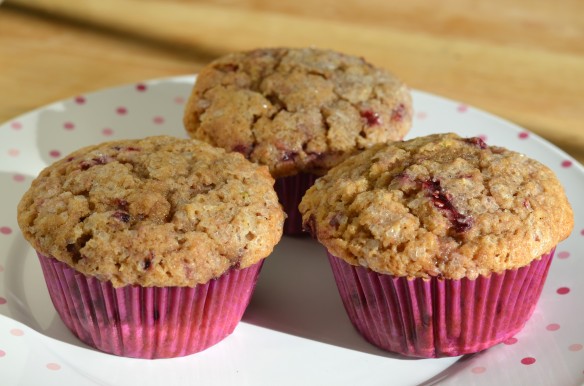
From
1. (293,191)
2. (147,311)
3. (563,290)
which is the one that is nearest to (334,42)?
(293,191)

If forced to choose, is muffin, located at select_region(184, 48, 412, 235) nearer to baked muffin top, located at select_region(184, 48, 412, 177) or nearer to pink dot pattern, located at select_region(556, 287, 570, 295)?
baked muffin top, located at select_region(184, 48, 412, 177)

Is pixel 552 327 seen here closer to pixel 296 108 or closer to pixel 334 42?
pixel 296 108

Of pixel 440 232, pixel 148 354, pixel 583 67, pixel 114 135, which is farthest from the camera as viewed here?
pixel 583 67

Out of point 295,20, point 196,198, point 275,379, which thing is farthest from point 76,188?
point 295,20

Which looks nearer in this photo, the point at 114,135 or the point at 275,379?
the point at 275,379

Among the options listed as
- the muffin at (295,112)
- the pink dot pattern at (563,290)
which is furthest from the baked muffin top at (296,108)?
the pink dot pattern at (563,290)

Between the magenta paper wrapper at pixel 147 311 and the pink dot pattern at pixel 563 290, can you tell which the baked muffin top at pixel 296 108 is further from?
the pink dot pattern at pixel 563 290

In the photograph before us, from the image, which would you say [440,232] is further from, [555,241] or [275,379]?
[275,379]
